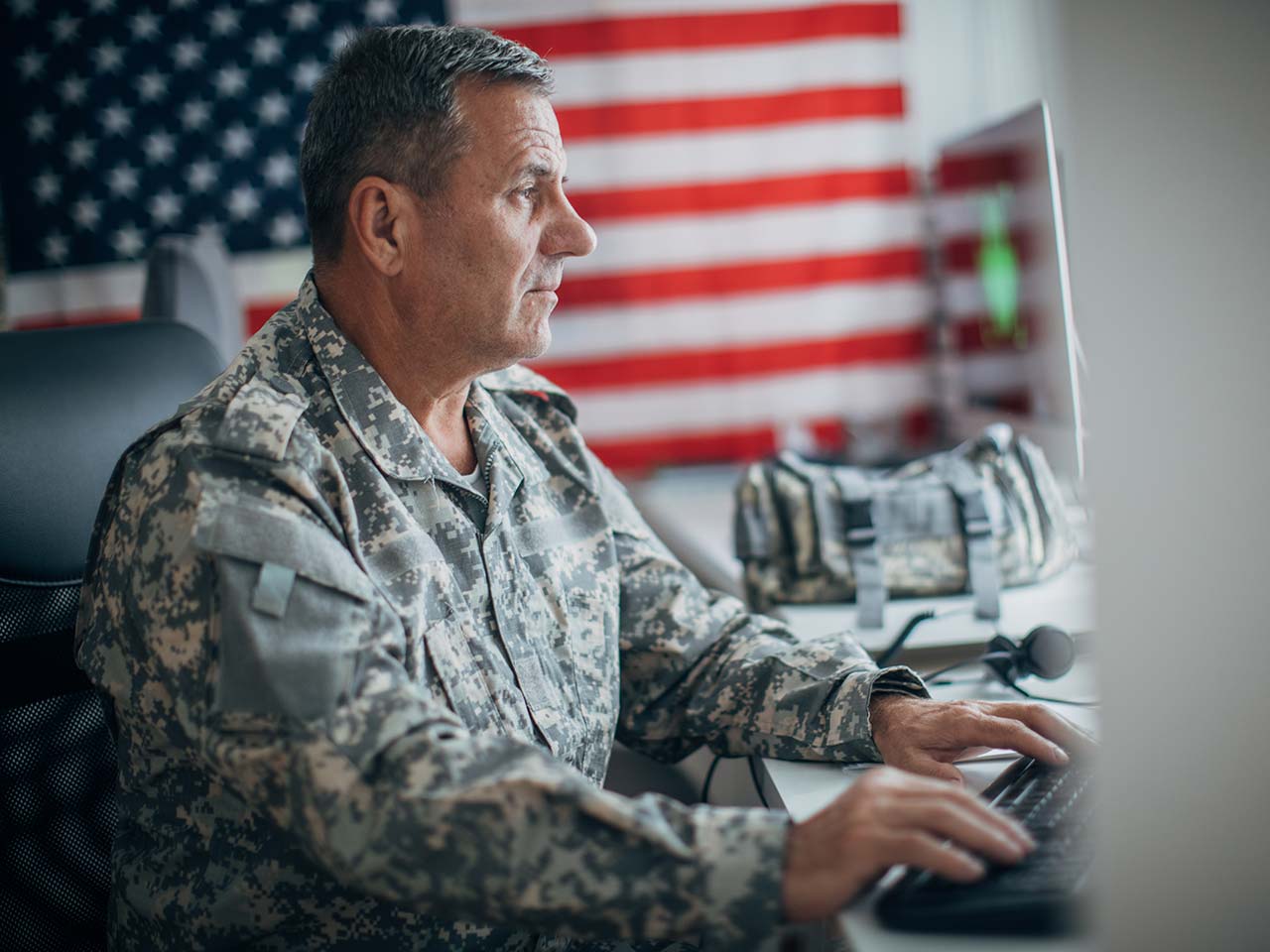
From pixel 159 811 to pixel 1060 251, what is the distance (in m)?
1.27

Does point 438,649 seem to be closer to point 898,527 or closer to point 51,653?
point 51,653

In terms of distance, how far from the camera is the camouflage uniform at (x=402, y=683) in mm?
744

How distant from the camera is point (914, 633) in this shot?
136 centimetres

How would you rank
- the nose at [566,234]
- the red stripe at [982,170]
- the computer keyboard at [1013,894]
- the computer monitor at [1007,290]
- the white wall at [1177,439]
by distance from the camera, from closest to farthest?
1. the white wall at [1177,439]
2. the computer keyboard at [1013,894]
3. the nose at [566,234]
4. the computer monitor at [1007,290]
5. the red stripe at [982,170]

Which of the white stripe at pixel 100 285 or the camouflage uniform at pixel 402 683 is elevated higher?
the white stripe at pixel 100 285

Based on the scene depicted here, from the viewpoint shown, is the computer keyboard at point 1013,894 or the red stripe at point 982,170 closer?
the computer keyboard at point 1013,894

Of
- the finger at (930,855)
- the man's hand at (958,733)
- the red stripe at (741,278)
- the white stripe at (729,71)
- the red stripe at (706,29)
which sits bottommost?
the man's hand at (958,733)

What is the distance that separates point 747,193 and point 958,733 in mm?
1934

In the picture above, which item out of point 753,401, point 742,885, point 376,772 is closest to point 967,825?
point 742,885

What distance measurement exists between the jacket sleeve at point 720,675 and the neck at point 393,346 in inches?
9.4

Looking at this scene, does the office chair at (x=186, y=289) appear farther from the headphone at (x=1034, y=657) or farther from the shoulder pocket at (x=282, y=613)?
the headphone at (x=1034, y=657)

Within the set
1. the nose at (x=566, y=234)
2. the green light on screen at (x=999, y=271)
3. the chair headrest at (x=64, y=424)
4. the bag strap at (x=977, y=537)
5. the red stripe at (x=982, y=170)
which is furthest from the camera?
the green light on screen at (x=999, y=271)

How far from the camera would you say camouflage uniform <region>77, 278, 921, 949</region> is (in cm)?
74

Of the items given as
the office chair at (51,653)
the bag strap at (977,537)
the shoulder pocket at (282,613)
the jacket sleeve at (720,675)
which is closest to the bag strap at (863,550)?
the bag strap at (977,537)
